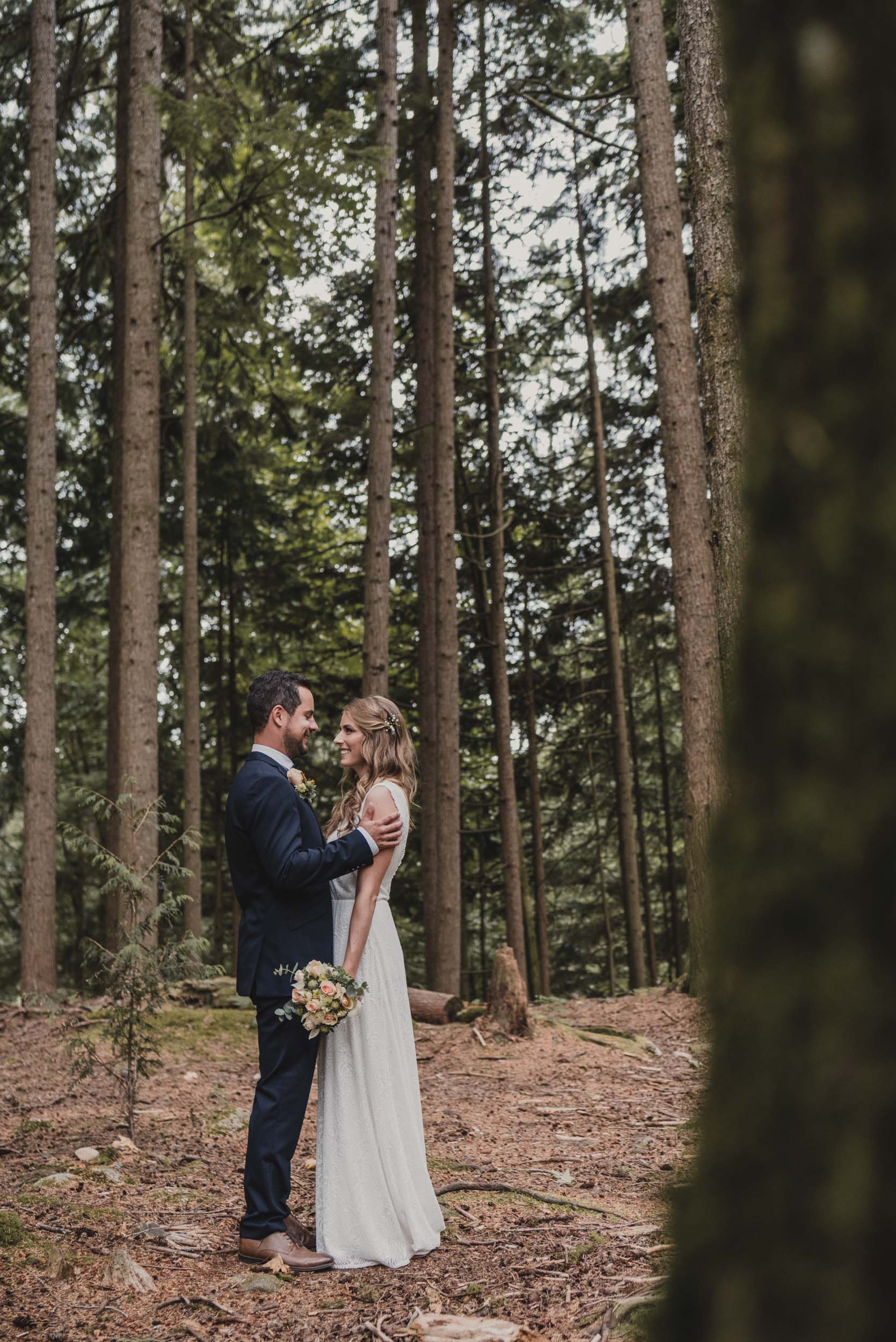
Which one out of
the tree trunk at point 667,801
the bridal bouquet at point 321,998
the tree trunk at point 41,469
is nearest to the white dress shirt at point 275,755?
the bridal bouquet at point 321,998

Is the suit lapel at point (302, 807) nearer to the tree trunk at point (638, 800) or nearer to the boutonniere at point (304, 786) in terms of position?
the boutonniere at point (304, 786)

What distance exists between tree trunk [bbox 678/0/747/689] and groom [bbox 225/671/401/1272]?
1880mm

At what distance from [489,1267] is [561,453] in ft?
51.0

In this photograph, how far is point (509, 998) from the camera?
379 inches

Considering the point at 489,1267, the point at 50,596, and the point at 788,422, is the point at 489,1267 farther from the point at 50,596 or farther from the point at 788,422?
the point at 50,596

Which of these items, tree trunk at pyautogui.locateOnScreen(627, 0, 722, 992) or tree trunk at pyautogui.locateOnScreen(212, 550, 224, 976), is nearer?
tree trunk at pyautogui.locateOnScreen(627, 0, 722, 992)

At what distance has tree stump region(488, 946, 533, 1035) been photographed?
9.58 metres

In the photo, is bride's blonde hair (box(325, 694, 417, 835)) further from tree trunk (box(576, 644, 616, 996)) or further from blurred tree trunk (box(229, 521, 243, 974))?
tree trunk (box(576, 644, 616, 996))

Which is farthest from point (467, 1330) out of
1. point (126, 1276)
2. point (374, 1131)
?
point (126, 1276)

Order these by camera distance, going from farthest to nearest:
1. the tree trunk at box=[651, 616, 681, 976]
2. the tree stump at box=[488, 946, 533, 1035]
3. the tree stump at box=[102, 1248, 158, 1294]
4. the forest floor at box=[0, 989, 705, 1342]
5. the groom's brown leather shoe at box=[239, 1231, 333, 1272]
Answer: the tree trunk at box=[651, 616, 681, 976]
the tree stump at box=[488, 946, 533, 1035]
the groom's brown leather shoe at box=[239, 1231, 333, 1272]
the tree stump at box=[102, 1248, 158, 1294]
the forest floor at box=[0, 989, 705, 1342]

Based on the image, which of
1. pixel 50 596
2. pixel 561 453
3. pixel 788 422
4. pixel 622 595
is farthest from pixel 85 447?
pixel 788 422

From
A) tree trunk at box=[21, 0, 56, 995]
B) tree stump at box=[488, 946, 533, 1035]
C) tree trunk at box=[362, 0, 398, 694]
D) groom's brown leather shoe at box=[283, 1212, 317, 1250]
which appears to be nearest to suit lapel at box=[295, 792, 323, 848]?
groom's brown leather shoe at box=[283, 1212, 317, 1250]

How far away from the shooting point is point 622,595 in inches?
717

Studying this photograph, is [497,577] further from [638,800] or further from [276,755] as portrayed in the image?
[276,755]
